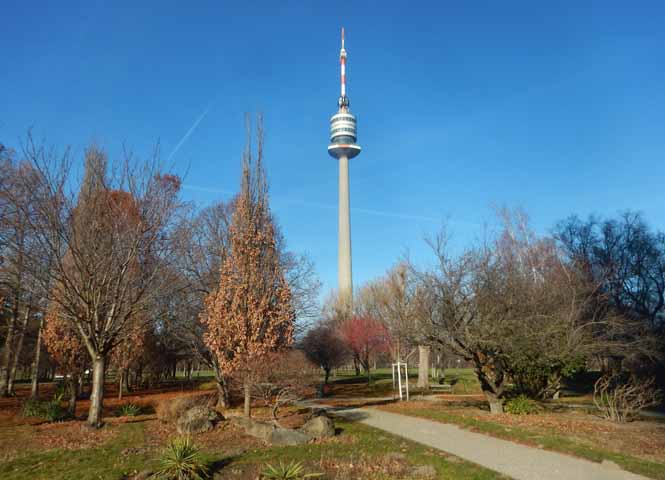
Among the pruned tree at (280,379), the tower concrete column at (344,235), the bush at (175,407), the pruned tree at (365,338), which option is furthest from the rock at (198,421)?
the tower concrete column at (344,235)

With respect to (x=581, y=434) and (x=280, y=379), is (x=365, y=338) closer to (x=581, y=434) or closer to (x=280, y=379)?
(x=280, y=379)

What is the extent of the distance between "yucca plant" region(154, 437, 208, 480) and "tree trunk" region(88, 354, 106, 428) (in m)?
6.54

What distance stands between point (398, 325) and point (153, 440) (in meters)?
8.95

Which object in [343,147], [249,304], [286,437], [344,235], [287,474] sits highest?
[343,147]

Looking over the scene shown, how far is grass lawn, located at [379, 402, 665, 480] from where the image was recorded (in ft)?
27.0

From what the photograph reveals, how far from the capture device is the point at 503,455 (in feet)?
28.8

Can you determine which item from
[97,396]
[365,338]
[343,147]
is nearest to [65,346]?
[97,396]

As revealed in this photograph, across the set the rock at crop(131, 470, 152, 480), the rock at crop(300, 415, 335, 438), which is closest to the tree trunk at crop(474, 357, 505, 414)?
the rock at crop(300, 415, 335, 438)

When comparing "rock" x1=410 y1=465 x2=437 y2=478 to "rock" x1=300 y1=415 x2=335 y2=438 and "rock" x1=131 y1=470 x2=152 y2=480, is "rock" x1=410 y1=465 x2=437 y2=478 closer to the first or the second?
"rock" x1=300 y1=415 x2=335 y2=438

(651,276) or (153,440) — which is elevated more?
(651,276)

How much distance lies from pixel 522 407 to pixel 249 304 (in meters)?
9.60

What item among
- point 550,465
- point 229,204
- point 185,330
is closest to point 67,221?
point 185,330

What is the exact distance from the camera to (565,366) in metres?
17.0

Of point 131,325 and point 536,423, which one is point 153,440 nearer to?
point 131,325
